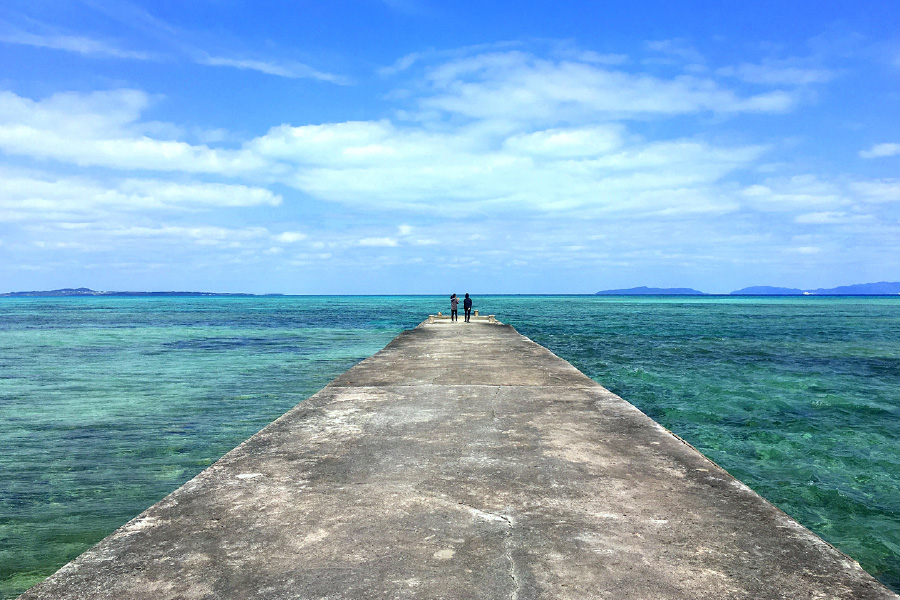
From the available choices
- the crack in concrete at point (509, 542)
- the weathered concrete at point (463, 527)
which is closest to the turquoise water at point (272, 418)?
the weathered concrete at point (463, 527)

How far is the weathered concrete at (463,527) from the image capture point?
2768mm

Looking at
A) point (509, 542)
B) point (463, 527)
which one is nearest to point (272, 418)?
point (463, 527)

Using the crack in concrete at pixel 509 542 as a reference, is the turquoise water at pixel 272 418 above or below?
below

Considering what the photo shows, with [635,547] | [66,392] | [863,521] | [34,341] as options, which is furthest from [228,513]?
[34,341]

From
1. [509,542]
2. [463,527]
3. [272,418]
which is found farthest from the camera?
[272,418]

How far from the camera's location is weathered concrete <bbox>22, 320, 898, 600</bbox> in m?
2.77

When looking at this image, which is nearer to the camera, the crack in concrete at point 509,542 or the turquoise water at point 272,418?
the crack in concrete at point 509,542

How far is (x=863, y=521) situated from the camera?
604 centimetres

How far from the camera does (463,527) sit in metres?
3.39

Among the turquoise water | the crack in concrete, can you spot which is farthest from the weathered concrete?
the turquoise water

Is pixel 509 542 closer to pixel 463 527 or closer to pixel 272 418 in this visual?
pixel 463 527

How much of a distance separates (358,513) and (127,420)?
8791 mm

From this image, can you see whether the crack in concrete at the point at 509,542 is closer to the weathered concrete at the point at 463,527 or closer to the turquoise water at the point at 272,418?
the weathered concrete at the point at 463,527

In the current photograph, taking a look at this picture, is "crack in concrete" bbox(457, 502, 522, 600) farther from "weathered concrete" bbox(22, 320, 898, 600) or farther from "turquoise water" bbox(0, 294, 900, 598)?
"turquoise water" bbox(0, 294, 900, 598)
